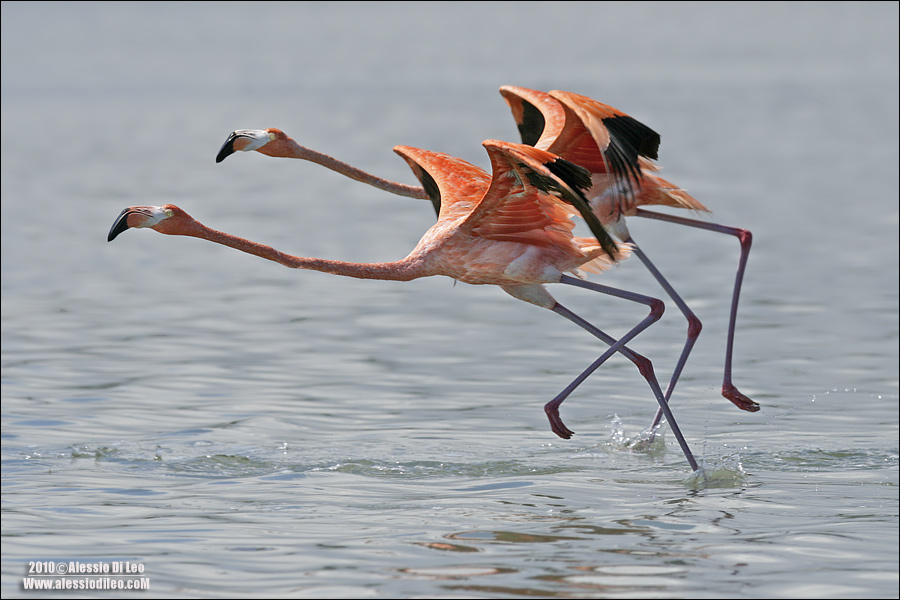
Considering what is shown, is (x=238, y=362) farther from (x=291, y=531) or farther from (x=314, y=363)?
(x=291, y=531)

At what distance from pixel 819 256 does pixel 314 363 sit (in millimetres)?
6807

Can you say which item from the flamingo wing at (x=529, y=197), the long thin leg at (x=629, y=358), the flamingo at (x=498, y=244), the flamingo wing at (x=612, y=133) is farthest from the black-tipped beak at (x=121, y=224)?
the long thin leg at (x=629, y=358)

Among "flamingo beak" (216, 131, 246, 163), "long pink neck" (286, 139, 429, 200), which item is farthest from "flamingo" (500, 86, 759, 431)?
"flamingo beak" (216, 131, 246, 163)

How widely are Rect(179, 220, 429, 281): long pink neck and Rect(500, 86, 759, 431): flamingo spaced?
4.29ft

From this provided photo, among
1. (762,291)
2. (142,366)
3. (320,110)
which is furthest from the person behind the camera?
(320,110)

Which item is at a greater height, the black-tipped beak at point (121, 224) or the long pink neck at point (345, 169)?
the long pink neck at point (345, 169)

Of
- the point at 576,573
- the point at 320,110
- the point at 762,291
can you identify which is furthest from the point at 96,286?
the point at 320,110

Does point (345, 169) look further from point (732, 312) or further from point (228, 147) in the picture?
point (732, 312)

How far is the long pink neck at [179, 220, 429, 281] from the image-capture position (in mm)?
8109

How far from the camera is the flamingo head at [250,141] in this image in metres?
8.34

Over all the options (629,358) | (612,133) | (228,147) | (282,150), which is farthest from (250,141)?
(629,358)

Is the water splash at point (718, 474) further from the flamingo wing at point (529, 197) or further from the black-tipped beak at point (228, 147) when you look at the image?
the black-tipped beak at point (228, 147)

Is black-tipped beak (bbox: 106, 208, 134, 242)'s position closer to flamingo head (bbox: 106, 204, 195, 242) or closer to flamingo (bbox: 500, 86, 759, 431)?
flamingo head (bbox: 106, 204, 195, 242)

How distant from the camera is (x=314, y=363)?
1157 cm
